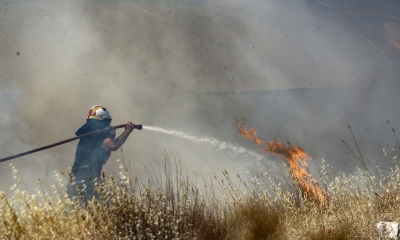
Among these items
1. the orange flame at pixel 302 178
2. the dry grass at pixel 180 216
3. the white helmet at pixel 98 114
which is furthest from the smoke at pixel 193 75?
the dry grass at pixel 180 216

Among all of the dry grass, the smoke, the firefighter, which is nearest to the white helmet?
the firefighter

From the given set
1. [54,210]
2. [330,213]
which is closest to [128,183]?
[54,210]

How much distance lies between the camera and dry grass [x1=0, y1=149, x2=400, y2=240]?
4.39m

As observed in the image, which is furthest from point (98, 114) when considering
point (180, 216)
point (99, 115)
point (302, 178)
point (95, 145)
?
point (180, 216)

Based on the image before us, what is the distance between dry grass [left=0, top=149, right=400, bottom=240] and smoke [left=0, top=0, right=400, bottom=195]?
17.3 feet

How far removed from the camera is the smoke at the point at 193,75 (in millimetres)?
11016

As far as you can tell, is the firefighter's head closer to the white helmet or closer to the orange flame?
the white helmet

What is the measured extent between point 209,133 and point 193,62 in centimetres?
143

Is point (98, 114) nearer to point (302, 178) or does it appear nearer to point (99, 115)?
point (99, 115)

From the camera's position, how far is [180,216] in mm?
4586

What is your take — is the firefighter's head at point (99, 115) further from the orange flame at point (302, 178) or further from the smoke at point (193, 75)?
the smoke at point (193, 75)

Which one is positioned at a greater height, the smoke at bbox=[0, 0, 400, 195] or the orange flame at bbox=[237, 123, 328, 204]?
the smoke at bbox=[0, 0, 400, 195]

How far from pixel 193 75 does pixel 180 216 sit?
715 cm

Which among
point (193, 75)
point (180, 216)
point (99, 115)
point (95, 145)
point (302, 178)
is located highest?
point (193, 75)
